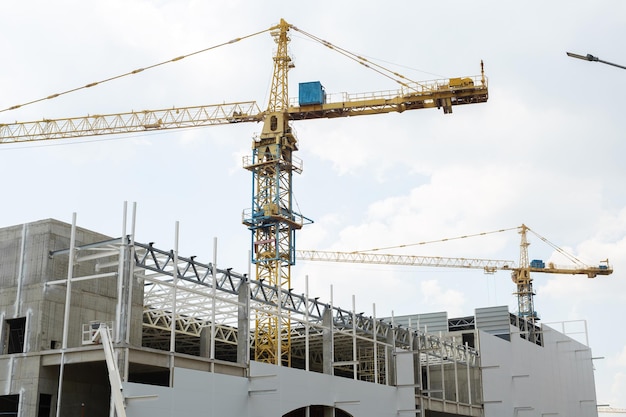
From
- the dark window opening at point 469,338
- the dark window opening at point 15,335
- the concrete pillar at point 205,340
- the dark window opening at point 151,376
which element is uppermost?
the dark window opening at point 469,338

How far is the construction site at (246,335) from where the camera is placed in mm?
34344

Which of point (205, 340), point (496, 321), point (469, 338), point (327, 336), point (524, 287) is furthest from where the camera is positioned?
point (524, 287)

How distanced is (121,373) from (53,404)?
199 inches

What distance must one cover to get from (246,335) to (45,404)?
10019 mm

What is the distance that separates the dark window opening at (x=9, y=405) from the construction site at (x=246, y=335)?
0.11m

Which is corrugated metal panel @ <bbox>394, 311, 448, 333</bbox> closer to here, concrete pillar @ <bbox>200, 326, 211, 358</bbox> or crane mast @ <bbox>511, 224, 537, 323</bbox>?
concrete pillar @ <bbox>200, 326, 211, 358</bbox>

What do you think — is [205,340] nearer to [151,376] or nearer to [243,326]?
[151,376]

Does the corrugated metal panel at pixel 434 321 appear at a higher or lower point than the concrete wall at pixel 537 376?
higher

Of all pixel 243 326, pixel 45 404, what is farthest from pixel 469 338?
pixel 45 404

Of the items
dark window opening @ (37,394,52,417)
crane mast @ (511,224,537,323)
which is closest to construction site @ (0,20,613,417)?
dark window opening @ (37,394,52,417)

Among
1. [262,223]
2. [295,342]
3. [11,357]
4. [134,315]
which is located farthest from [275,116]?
[11,357]

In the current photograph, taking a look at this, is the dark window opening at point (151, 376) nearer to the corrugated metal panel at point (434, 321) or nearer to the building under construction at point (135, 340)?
the building under construction at point (135, 340)

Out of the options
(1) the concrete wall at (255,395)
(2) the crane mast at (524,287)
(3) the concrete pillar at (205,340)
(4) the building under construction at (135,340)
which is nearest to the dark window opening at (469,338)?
(4) the building under construction at (135,340)

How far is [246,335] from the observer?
39.4 m
